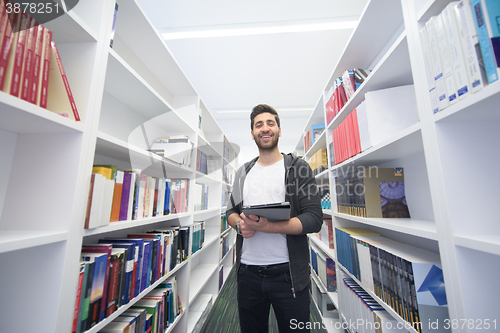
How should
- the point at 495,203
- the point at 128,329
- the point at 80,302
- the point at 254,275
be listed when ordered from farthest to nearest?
the point at 254,275, the point at 128,329, the point at 80,302, the point at 495,203

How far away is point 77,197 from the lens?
0.68 meters

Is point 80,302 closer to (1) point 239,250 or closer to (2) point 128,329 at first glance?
(2) point 128,329

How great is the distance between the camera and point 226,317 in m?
2.10

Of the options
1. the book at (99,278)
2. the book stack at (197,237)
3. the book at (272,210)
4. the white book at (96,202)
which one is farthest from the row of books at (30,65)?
the book stack at (197,237)

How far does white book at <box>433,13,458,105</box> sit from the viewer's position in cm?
59

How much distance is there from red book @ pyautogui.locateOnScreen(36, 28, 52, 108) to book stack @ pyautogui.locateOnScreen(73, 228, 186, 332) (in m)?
0.62

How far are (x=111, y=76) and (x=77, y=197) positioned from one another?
2.52 ft

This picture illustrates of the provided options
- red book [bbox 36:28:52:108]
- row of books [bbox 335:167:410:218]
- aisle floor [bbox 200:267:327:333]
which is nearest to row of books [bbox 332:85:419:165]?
row of books [bbox 335:167:410:218]

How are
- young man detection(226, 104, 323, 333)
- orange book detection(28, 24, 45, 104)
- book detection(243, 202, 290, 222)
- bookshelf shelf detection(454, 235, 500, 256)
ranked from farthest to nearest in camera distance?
young man detection(226, 104, 323, 333)
book detection(243, 202, 290, 222)
orange book detection(28, 24, 45, 104)
bookshelf shelf detection(454, 235, 500, 256)

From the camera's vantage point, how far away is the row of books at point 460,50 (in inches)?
19.7

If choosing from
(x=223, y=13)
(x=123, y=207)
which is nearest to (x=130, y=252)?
(x=123, y=207)

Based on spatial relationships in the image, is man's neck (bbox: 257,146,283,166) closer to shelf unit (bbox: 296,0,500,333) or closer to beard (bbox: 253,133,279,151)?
beard (bbox: 253,133,279,151)

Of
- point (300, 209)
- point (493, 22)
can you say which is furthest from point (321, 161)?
point (493, 22)

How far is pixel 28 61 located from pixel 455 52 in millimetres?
1349
